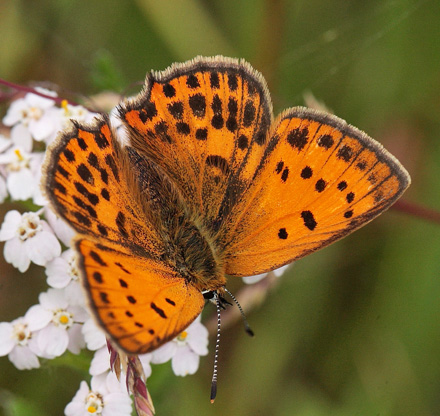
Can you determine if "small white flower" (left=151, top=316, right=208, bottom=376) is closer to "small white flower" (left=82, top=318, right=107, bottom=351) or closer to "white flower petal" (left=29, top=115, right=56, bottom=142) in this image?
"small white flower" (left=82, top=318, right=107, bottom=351)

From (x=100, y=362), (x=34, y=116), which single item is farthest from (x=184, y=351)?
(x=34, y=116)

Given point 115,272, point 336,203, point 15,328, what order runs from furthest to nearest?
point 15,328
point 336,203
point 115,272

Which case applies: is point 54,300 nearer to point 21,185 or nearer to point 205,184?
point 21,185

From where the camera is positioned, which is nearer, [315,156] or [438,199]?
[315,156]

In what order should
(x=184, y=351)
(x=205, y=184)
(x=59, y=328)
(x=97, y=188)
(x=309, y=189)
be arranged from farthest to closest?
(x=205, y=184)
(x=184, y=351)
(x=59, y=328)
(x=309, y=189)
(x=97, y=188)

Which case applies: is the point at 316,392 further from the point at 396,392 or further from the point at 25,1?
the point at 25,1

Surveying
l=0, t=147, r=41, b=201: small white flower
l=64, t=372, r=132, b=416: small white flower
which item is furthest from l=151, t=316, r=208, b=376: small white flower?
l=0, t=147, r=41, b=201: small white flower

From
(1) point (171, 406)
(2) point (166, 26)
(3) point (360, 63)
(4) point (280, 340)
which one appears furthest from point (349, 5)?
(1) point (171, 406)
